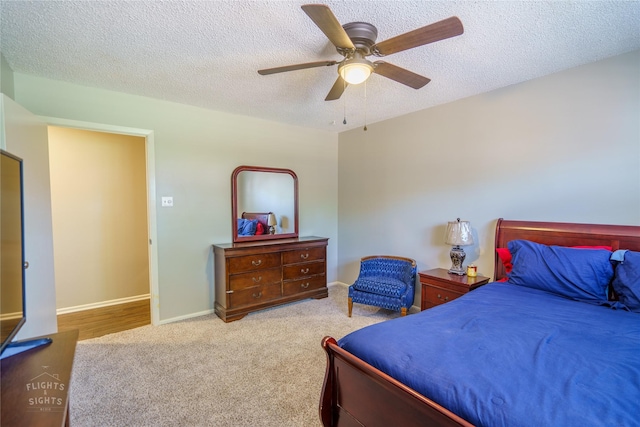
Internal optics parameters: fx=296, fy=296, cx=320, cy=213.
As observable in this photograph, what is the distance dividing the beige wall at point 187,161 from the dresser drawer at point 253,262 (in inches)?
18.4

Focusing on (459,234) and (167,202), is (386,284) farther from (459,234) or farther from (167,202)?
(167,202)

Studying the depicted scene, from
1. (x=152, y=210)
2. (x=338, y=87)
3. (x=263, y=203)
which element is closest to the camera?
(x=338, y=87)

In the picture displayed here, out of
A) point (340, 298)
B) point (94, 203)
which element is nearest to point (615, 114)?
point (340, 298)

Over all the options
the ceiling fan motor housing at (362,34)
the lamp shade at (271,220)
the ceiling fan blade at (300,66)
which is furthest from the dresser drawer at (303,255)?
the ceiling fan motor housing at (362,34)

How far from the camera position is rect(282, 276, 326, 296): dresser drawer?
381 centimetres

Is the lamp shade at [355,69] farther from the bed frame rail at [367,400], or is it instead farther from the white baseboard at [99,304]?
the white baseboard at [99,304]

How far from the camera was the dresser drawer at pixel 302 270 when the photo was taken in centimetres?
379

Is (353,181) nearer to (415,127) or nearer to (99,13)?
(415,127)

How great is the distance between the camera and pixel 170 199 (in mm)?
3361

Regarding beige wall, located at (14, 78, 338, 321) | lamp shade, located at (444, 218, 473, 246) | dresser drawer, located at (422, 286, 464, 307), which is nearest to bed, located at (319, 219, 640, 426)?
dresser drawer, located at (422, 286, 464, 307)

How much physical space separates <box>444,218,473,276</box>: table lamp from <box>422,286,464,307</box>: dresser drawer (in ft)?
1.00

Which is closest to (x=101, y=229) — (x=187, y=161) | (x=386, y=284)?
(x=187, y=161)

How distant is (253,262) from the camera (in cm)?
351

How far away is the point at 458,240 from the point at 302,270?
194cm
